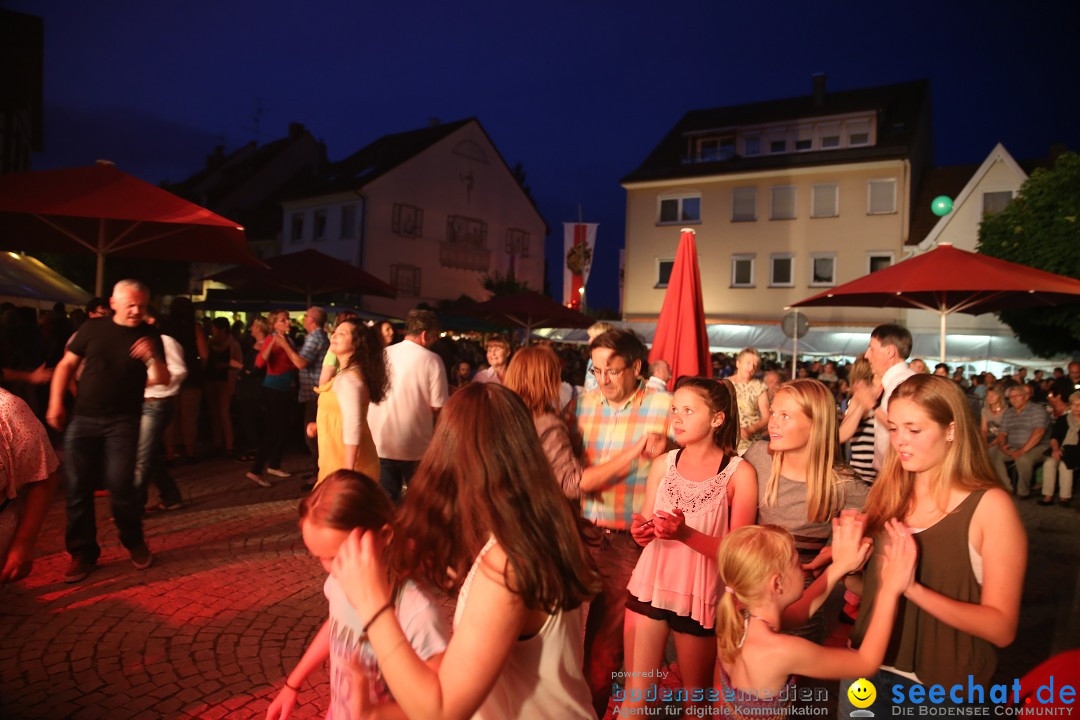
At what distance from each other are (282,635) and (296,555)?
1626mm

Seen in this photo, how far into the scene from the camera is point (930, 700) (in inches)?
84.1

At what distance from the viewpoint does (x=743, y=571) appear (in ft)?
7.77

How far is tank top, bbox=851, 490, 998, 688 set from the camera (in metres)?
2.09

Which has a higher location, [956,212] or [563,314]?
[956,212]

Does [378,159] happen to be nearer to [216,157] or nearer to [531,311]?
[216,157]

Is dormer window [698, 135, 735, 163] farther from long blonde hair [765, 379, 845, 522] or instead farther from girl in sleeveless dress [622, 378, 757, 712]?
girl in sleeveless dress [622, 378, 757, 712]

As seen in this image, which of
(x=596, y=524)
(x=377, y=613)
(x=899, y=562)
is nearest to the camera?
(x=377, y=613)

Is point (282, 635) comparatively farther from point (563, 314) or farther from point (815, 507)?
point (563, 314)

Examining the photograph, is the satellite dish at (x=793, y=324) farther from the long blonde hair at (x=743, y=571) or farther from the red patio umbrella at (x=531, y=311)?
the long blonde hair at (x=743, y=571)

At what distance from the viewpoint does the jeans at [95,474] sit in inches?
204

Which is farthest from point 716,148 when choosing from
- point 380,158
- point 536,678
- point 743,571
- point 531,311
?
point 536,678

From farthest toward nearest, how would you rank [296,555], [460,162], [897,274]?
[460,162] → [897,274] → [296,555]

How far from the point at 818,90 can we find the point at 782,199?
21.4 ft

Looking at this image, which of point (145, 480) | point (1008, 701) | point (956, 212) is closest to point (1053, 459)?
point (1008, 701)
